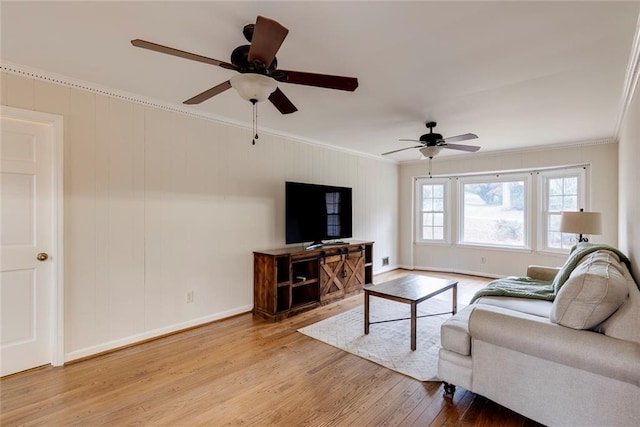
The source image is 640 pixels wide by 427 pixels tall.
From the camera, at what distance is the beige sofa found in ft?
5.10

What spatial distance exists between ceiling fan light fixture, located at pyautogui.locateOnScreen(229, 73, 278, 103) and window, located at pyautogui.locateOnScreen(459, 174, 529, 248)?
18.2ft

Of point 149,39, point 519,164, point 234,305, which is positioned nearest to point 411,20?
point 149,39

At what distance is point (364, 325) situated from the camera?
3441 millimetres

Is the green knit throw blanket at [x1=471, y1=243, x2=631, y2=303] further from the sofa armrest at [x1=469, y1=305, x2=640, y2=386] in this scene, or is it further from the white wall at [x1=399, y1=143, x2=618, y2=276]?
the white wall at [x1=399, y1=143, x2=618, y2=276]

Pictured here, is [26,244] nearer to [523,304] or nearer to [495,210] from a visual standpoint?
[523,304]

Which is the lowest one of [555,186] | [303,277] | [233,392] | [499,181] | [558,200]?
[233,392]

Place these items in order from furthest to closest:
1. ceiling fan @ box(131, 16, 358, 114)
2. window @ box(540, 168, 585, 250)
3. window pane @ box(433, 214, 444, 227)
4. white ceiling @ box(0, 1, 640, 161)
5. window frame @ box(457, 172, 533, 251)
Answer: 1. window pane @ box(433, 214, 444, 227)
2. window frame @ box(457, 172, 533, 251)
3. window @ box(540, 168, 585, 250)
4. white ceiling @ box(0, 1, 640, 161)
5. ceiling fan @ box(131, 16, 358, 114)

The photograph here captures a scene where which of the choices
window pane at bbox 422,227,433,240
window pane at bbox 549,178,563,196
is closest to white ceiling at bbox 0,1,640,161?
window pane at bbox 549,178,563,196

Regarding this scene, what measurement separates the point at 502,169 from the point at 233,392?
566cm

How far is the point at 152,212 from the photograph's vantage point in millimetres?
3182

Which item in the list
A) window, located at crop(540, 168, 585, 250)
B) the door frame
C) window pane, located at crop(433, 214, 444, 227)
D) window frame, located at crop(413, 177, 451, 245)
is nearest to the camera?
the door frame

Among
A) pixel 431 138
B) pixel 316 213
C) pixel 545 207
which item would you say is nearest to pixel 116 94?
pixel 316 213

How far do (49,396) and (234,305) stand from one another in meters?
1.88

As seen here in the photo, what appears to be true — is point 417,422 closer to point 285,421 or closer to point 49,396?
point 285,421
